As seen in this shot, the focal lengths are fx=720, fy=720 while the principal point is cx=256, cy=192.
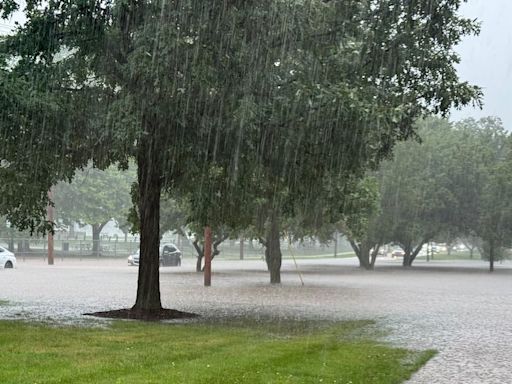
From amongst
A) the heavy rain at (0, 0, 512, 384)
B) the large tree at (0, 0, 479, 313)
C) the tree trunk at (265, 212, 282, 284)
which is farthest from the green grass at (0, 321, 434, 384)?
the tree trunk at (265, 212, 282, 284)

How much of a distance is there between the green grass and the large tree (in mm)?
3343

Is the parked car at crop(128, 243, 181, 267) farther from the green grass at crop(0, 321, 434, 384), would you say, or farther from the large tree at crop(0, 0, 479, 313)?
the green grass at crop(0, 321, 434, 384)

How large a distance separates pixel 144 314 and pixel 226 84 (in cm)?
579

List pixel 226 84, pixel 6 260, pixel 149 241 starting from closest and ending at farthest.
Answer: pixel 226 84
pixel 149 241
pixel 6 260

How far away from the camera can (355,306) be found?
20.7m

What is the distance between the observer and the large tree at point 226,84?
12.7 metres

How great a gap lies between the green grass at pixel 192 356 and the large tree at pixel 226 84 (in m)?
3.34

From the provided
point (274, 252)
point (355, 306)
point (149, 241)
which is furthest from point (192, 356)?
point (274, 252)

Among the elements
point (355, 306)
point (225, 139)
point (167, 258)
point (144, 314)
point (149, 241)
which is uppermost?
point (225, 139)

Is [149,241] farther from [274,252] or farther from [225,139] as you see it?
[274,252]

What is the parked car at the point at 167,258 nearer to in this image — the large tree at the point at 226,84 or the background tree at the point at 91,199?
the background tree at the point at 91,199

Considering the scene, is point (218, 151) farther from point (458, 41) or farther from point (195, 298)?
point (195, 298)

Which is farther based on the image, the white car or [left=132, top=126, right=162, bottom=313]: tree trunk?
the white car

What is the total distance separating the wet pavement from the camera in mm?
11445
